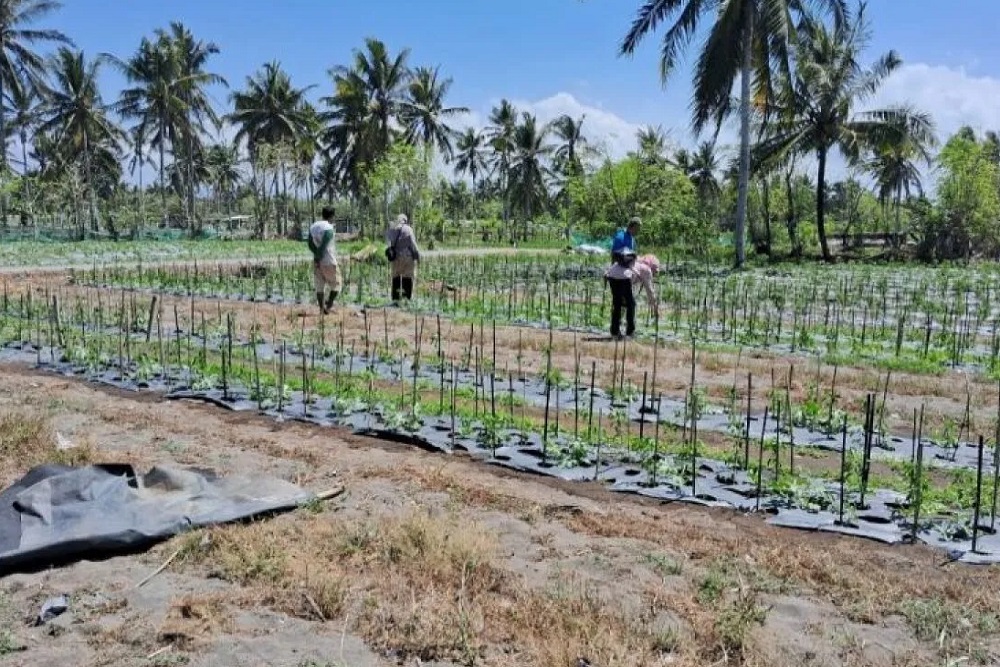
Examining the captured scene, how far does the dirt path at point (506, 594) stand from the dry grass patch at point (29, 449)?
1.45m

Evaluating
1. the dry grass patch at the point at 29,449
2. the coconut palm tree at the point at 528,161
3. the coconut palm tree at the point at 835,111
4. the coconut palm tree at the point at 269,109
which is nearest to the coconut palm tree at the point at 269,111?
the coconut palm tree at the point at 269,109

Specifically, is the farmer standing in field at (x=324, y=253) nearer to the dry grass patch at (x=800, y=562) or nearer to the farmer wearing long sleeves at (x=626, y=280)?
the farmer wearing long sleeves at (x=626, y=280)

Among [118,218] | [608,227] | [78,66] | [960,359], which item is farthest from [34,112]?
[960,359]

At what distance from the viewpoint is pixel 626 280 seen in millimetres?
9227

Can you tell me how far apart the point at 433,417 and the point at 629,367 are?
273cm

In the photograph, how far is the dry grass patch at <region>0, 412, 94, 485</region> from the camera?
4.70 m

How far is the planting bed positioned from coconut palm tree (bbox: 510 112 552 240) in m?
36.9

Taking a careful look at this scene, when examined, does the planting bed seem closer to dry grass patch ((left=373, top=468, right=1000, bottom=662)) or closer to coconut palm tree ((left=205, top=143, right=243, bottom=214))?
dry grass patch ((left=373, top=468, right=1000, bottom=662))

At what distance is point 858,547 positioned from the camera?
3.79 m

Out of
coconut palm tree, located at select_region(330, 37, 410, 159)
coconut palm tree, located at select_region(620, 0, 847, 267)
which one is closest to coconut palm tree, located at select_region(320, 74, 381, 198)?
coconut palm tree, located at select_region(330, 37, 410, 159)

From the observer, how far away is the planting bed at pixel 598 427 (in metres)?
4.21

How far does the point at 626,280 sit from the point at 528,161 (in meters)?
36.7

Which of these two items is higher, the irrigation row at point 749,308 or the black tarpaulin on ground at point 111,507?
the irrigation row at point 749,308

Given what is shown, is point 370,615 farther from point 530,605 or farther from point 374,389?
point 374,389
